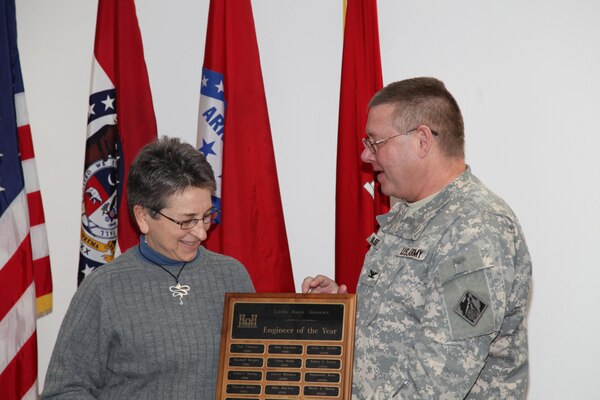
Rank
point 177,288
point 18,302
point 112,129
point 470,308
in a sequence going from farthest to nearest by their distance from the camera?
point 112,129
point 18,302
point 177,288
point 470,308

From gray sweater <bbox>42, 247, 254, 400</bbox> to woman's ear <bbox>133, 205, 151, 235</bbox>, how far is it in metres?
0.13

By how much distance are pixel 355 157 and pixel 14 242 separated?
1.74 metres

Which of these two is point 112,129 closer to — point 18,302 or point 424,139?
point 18,302

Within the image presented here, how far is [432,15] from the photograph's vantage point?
3.76 metres

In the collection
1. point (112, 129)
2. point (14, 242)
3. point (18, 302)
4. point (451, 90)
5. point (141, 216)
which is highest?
point (451, 90)

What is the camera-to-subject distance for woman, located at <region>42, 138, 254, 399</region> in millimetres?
2215

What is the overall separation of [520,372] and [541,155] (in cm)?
160

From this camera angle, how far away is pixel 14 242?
343cm

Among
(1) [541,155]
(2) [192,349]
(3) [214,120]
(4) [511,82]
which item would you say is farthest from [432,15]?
(2) [192,349]

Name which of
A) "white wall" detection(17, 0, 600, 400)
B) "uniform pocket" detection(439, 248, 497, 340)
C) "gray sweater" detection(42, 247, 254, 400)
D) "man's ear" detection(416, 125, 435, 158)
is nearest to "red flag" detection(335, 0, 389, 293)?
"white wall" detection(17, 0, 600, 400)

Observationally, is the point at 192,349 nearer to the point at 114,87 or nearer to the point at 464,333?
the point at 464,333

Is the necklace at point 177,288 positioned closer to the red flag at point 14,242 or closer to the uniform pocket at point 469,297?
the uniform pocket at point 469,297

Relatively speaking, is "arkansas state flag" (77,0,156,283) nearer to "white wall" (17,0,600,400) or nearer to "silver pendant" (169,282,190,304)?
"white wall" (17,0,600,400)

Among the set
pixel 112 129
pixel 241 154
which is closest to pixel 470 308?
pixel 241 154
